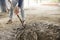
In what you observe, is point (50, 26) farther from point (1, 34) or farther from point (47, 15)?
point (1, 34)

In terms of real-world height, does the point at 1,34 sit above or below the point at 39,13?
below

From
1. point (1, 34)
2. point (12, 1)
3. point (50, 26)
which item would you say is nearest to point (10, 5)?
point (12, 1)

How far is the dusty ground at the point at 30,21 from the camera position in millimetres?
1702

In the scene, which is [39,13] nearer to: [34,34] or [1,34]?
[34,34]

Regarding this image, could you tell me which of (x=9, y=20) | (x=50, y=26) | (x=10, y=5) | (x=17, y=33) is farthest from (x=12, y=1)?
(x=50, y=26)

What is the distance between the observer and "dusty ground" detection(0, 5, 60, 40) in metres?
1.70

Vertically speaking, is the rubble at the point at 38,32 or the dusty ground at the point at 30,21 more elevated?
the dusty ground at the point at 30,21

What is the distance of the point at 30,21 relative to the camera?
1781mm

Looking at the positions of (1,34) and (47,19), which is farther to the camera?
(47,19)

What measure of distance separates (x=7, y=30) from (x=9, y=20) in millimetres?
91

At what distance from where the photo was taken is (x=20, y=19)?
1.76 meters

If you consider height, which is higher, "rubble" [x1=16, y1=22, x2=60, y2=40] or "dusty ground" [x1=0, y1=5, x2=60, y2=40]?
"dusty ground" [x1=0, y1=5, x2=60, y2=40]

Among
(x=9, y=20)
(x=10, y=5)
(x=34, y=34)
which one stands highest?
(x=10, y=5)

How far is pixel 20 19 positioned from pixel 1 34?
0.21 metres
